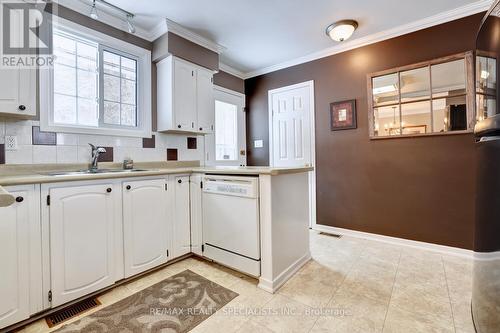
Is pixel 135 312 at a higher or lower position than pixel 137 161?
lower

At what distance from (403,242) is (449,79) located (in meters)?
1.84

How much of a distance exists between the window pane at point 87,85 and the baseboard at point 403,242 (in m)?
3.17

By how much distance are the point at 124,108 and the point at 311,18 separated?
226 cm

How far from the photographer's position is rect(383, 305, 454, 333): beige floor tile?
4.33ft

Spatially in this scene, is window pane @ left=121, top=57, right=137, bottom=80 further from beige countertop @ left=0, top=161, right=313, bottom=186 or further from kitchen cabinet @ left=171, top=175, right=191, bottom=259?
kitchen cabinet @ left=171, top=175, right=191, bottom=259

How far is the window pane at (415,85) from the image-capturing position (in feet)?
8.05

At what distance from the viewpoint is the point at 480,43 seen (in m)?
1.37

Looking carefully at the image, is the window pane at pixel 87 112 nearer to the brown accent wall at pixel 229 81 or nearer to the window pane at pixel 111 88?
the window pane at pixel 111 88

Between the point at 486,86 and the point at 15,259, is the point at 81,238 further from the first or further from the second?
the point at 486,86

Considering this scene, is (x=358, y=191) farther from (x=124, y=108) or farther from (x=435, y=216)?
(x=124, y=108)

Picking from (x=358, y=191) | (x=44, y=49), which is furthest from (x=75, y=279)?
(x=358, y=191)

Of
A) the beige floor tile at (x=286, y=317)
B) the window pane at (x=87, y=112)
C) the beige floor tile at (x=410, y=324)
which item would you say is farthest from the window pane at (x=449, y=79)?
the window pane at (x=87, y=112)

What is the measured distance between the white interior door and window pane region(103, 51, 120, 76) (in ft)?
4.38

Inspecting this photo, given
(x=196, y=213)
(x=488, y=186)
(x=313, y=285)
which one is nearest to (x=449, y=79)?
(x=488, y=186)
